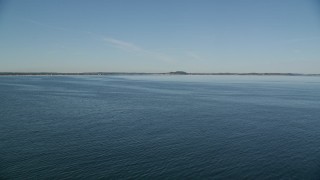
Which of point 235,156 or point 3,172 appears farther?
point 235,156

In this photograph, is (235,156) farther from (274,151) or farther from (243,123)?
(243,123)

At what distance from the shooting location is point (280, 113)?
218 ft

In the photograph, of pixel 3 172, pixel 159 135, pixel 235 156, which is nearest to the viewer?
pixel 3 172

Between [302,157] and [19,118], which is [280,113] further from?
[19,118]

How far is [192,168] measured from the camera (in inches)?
1230

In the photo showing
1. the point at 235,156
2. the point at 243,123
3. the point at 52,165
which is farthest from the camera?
the point at 243,123

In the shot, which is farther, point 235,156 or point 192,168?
point 235,156

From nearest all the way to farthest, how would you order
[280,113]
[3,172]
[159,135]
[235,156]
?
[3,172], [235,156], [159,135], [280,113]

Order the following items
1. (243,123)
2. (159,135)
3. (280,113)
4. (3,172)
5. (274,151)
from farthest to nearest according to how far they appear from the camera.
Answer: (280,113) → (243,123) → (159,135) → (274,151) → (3,172)

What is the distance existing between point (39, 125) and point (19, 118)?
8094 millimetres

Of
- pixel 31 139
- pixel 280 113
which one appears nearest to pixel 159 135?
pixel 31 139

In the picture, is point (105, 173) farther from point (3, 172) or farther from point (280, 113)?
point (280, 113)

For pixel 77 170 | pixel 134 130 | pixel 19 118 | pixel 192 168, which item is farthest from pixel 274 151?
pixel 19 118

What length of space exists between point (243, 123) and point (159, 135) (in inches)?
739
